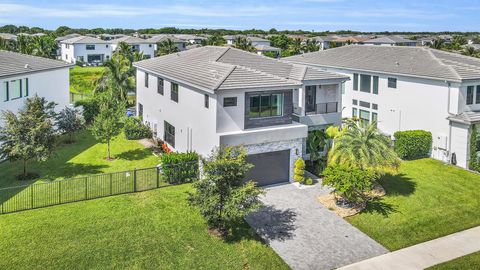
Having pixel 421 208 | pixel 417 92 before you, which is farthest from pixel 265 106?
pixel 417 92

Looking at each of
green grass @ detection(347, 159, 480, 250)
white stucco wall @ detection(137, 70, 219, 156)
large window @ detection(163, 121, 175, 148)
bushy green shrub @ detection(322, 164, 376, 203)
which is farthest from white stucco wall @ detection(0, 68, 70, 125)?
green grass @ detection(347, 159, 480, 250)

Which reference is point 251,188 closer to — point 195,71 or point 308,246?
point 308,246

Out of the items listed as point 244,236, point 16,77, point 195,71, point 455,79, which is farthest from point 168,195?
point 455,79

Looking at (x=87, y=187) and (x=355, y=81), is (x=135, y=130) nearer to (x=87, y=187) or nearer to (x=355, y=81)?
(x=87, y=187)

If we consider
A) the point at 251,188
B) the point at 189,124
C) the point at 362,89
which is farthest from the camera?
the point at 362,89

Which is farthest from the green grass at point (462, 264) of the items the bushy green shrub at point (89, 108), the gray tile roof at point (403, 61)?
the bushy green shrub at point (89, 108)
